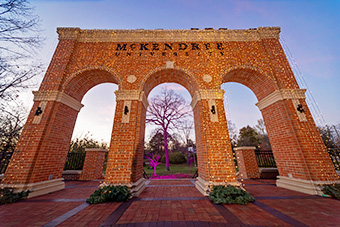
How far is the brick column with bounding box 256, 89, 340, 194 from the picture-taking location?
4398 millimetres

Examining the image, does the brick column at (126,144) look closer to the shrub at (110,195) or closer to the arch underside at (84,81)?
the shrub at (110,195)

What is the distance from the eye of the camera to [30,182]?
4297mm

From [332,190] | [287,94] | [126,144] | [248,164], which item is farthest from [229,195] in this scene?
[287,94]

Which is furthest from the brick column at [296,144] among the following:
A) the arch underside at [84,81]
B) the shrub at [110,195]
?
the arch underside at [84,81]

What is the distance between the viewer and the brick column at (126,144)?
4355mm

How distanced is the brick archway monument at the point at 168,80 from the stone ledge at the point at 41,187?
36 millimetres

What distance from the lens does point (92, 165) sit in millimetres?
7375

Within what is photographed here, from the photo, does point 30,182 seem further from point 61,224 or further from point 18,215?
point 61,224

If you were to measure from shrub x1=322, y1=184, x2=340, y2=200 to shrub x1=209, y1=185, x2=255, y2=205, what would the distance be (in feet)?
8.69

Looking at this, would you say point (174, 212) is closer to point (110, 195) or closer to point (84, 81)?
point (110, 195)

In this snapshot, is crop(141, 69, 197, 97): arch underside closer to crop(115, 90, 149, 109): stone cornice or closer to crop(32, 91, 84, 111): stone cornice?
crop(115, 90, 149, 109): stone cornice

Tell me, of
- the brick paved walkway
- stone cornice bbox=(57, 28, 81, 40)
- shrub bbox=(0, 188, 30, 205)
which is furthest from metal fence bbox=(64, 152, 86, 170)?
stone cornice bbox=(57, 28, 81, 40)

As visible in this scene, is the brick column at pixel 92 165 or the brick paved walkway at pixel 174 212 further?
the brick column at pixel 92 165

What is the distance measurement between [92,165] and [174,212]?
6524 mm
